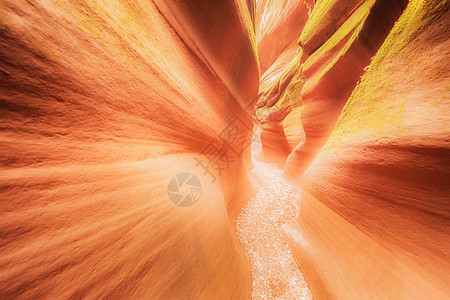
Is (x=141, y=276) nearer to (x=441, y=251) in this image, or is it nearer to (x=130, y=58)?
(x=130, y=58)

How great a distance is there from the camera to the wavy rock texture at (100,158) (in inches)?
28.4

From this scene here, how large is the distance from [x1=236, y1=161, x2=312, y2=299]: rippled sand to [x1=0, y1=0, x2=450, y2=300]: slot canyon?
0.12 feet

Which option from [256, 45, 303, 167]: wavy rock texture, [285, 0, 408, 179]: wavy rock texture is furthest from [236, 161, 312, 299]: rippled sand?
[256, 45, 303, 167]: wavy rock texture

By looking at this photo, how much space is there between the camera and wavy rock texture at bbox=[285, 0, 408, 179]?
2.62 metres

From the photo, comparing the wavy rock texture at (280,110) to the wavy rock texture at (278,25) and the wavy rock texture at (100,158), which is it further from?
the wavy rock texture at (100,158)

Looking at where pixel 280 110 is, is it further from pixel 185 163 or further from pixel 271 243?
pixel 185 163

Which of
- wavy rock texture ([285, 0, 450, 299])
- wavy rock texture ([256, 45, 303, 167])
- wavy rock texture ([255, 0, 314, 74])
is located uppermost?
wavy rock texture ([255, 0, 314, 74])

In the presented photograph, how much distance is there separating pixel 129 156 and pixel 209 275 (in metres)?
1.71

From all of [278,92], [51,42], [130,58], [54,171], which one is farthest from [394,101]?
[278,92]

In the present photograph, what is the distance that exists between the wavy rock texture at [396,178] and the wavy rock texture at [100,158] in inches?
70.8

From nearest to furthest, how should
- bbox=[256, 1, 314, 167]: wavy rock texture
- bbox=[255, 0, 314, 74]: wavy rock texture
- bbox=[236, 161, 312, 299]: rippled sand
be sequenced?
bbox=[236, 161, 312, 299]: rippled sand → bbox=[256, 1, 314, 167]: wavy rock texture → bbox=[255, 0, 314, 74]: wavy rock texture

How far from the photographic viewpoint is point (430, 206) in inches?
54.4

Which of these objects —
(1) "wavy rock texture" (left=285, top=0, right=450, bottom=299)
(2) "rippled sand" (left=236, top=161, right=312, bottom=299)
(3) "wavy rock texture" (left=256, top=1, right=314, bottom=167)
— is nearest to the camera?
(1) "wavy rock texture" (left=285, top=0, right=450, bottom=299)

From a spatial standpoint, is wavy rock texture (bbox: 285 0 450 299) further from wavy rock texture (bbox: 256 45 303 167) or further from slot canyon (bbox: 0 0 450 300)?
wavy rock texture (bbox: 256 45 303 167)
